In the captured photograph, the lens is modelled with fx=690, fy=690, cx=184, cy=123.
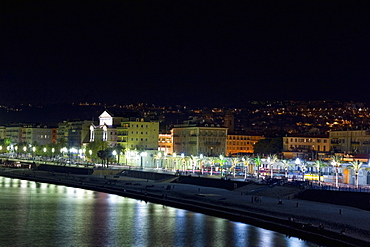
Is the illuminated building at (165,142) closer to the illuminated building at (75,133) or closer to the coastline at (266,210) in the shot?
the illuminated building at (75,133)

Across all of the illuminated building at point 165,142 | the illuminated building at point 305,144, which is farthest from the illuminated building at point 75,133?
the illuminated building at point 305,144

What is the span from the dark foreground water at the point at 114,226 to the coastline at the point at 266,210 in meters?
0.86

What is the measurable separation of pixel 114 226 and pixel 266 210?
1036 centimetres

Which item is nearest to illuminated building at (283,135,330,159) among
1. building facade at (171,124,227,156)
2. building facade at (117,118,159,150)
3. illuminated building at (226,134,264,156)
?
building facade at (171,124,227,156)

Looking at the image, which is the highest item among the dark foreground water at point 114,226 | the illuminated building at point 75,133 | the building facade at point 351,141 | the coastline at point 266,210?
the illuminated building at point 75,133

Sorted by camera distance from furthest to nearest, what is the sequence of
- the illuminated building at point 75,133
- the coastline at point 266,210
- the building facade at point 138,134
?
the illuminated building at point 75,133
the building facade at point 138,134
the coastline at point 266,210

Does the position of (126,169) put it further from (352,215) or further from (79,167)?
(352,215)

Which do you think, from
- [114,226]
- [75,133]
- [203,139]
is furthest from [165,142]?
[114,226]

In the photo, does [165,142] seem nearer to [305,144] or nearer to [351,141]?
[305,144]

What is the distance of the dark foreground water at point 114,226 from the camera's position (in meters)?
39.3

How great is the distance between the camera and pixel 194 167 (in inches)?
3716

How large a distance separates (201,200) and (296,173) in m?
23.3

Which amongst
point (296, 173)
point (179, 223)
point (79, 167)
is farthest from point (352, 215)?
point (79, 167)

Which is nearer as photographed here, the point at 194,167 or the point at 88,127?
the point at 194,167
